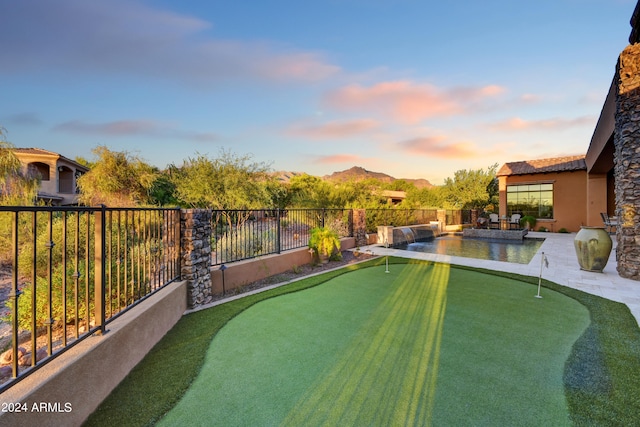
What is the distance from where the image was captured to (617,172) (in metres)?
6.46

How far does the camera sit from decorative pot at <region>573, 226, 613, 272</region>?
6395 millimetres

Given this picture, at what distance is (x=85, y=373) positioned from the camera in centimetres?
201

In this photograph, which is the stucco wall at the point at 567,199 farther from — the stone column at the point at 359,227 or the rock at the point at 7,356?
the rock at the point at 7,356

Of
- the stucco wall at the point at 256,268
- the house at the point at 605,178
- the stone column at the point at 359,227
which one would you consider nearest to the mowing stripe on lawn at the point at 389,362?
the stucco wall at the point at 256,268

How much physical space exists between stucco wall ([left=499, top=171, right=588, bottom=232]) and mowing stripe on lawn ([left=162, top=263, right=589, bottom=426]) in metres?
17.4

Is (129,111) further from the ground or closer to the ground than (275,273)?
further from the ground

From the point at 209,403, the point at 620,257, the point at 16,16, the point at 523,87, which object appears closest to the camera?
the point at 209,403

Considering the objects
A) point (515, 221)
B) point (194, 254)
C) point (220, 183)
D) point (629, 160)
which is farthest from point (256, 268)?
point (515, 221)

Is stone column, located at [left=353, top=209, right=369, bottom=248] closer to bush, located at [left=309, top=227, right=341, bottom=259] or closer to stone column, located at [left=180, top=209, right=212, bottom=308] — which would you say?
bush, located at [left=309, top=227, right=341, bottom=259]

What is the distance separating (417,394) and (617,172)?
26.6 ft

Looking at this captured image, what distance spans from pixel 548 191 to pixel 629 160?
14.8m

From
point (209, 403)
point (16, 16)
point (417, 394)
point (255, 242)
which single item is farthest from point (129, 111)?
A: point (417, 394)

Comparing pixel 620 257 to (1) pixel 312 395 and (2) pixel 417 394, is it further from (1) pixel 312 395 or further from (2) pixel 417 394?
(1) pixel 312 395

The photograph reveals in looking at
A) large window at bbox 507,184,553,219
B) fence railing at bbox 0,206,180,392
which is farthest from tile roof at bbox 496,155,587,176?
fence railing at bbox 0,206,180,392
